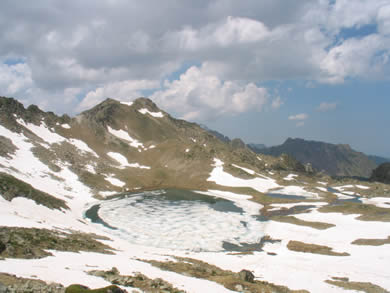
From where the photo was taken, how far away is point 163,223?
80.9 meters

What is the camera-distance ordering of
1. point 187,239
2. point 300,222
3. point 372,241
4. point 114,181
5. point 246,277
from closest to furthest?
point 246,277
point 372,241
point 187,239
point 300,222
point 114,181

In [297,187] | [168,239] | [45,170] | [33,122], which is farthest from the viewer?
[33,122]

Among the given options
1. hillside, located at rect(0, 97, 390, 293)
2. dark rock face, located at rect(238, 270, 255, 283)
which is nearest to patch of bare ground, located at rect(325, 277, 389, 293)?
hillside, located at rect(0, 97, 390, 293)

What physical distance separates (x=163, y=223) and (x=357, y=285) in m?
53.6

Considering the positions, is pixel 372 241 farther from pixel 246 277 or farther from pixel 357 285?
pixel 246 277

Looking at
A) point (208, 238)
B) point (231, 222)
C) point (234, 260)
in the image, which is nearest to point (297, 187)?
point (231, 222)

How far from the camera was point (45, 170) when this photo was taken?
11975 cm

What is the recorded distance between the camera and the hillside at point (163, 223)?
101ft

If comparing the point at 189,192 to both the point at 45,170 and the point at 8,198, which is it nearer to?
the point at 45,170

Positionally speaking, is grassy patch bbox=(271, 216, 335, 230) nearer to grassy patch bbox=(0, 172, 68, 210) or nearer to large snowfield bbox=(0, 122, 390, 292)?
large snowfield bbox=(0, 122, 390, 292)

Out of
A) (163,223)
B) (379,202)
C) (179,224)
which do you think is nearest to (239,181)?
(379,202)

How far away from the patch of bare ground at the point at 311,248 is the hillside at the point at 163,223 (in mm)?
255

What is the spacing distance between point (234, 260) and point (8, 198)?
50421mm

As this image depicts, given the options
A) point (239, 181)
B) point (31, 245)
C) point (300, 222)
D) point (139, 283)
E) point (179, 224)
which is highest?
point (239, 181)
